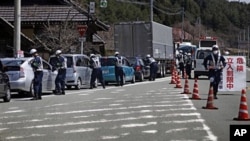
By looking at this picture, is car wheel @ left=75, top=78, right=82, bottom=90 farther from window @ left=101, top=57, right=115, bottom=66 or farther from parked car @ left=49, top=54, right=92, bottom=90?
window @ left=101, top=57, right=115, bottom=66

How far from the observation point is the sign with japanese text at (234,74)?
22125 millimetres

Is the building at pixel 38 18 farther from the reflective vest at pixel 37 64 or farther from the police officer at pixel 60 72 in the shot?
the reflective vest at pixel 37 64

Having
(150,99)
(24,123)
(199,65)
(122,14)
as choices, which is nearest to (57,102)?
(150,99)

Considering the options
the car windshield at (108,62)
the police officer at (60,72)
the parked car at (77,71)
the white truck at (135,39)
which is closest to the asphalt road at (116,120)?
the police officer at (60,72)

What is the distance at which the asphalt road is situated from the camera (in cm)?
1130

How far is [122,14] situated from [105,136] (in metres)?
69.5

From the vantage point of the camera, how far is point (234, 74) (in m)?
22.3

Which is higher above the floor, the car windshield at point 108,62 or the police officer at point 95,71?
the car windshield at point 108,62

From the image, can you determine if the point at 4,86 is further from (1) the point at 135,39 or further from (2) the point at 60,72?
(1) the point at 135,39

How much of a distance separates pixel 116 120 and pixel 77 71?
13.3m

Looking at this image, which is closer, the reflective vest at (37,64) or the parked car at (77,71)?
the reflective vest at (37,64)

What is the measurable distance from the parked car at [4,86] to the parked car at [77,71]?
695 cm

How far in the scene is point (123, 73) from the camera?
30391 mm

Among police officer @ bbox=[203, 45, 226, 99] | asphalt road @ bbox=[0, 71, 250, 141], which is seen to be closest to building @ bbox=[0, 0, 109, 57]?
police officer @ bbox=[203, 45, 226, 99]
